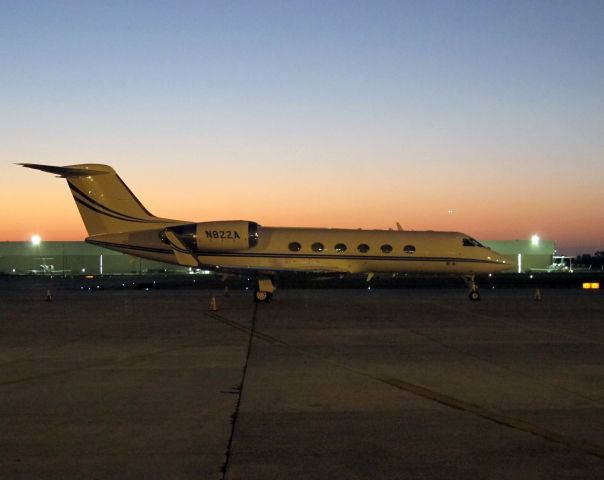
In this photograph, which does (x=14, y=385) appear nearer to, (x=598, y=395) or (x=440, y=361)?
(x=440, y=361)

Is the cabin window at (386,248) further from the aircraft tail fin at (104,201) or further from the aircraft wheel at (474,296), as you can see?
the aircraft tail fin at (104,201)

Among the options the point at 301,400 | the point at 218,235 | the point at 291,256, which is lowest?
the point at 301,400

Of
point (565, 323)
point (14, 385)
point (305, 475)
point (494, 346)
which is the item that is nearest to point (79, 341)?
point (14, 385)

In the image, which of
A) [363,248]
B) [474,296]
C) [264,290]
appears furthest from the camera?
[363,248]

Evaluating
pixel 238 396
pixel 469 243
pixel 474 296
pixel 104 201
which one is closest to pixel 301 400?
pixel 238 396

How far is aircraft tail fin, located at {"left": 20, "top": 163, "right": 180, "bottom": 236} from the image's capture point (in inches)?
990

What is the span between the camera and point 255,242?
24.8 meters

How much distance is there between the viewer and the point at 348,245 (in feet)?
83.4

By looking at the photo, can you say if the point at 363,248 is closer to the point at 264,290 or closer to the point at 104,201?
the point at 264,290

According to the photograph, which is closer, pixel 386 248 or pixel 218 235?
pixel 218 235

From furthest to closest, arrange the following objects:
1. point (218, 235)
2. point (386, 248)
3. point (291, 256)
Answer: point (386, 248) < point (291, 256) < point (218, 235)

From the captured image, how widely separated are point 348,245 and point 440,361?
14437 millimetres

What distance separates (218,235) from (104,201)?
15.4 feet

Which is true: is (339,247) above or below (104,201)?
below
